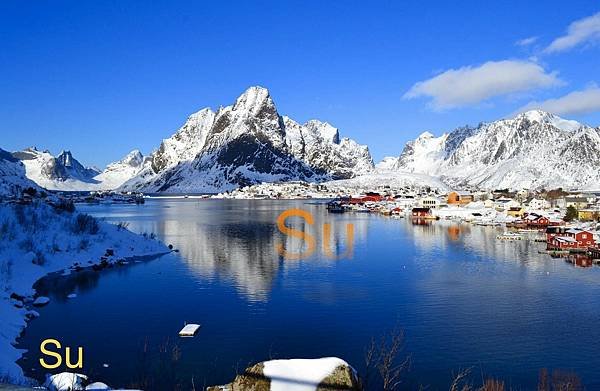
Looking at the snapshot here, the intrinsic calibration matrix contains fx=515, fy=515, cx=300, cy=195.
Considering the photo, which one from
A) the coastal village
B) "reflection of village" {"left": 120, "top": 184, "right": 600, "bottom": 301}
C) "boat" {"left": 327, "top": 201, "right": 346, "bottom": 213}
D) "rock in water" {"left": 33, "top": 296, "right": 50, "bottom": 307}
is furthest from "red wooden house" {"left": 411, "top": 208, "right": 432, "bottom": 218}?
"rock in water" {"left": 33, "top": 296, "right": 50, "bottom": 307}

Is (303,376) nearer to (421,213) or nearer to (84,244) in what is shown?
(84,244)

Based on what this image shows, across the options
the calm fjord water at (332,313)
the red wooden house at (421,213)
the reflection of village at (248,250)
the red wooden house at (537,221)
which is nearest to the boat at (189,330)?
the calm fjord water at (332,313)

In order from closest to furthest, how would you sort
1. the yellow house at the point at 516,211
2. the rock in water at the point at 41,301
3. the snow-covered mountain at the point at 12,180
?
1. the rock in water at the point at 41,301
2. the snow-covered mountain at the point at 12,180
3. the yellow house at the point at 516,211

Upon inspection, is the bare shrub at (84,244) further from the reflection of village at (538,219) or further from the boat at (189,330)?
the reflection of village at (538,219)

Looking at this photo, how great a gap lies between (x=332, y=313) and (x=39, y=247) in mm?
17192

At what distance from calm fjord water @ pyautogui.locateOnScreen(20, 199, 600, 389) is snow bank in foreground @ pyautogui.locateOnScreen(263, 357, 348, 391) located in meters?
7.53

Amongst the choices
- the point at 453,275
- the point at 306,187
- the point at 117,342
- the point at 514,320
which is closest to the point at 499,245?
the point at 453,275

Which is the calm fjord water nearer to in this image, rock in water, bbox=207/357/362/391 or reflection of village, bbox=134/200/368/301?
reflection of village, bbox=134/200/368/301

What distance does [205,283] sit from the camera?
23.8m

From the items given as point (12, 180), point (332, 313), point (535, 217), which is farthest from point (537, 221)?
point (12, 180)

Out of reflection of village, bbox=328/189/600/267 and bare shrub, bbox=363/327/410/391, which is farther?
reflection of village, bbox=328/189/600/267

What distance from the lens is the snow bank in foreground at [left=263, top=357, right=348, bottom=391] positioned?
4.95m

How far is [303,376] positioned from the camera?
4984 millimetres

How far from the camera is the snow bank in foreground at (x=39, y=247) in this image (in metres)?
17.5
